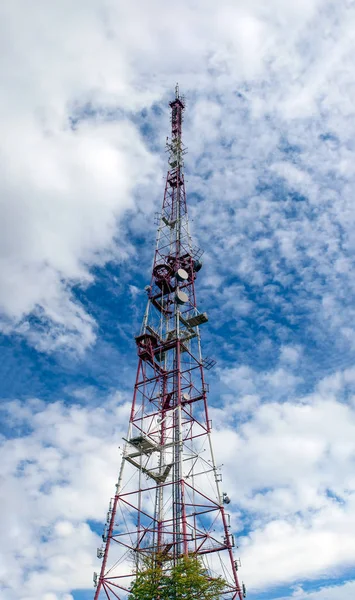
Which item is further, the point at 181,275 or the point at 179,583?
the point at 181,275

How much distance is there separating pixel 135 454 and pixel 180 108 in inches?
1841

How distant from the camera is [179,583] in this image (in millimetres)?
33156

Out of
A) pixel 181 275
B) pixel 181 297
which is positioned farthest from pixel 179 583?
pixel 181 275

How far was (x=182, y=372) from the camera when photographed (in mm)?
49438

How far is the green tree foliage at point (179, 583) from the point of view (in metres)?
33.1

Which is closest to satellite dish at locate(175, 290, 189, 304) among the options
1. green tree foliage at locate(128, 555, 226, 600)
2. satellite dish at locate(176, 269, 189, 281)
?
satellite dish at locate(176, 269, 189, 281)

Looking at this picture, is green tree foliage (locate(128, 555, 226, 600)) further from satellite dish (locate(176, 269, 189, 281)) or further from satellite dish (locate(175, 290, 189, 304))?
satellite dish (locate(176, 269, 189, 281))

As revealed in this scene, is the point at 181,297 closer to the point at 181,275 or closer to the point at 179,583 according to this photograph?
the point at 181,275

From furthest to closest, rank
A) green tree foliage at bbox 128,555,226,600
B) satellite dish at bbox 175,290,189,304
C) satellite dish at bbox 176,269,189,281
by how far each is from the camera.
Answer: satellite dish at bbox 176,269,189,281
satellite dish at bbox 175,290,189,304
green tree foliage at bbox 128,555,226,600

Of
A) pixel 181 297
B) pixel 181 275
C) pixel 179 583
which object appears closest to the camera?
pixel 179 583

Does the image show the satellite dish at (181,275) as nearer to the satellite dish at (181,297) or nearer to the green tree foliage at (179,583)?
the satellite dish at (181,297)

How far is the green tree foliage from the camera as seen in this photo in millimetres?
33125

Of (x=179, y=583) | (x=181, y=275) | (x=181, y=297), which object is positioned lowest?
(x=179, y=583)

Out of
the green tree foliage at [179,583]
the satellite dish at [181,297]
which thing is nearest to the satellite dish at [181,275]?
the satellite dish at [181,297]
